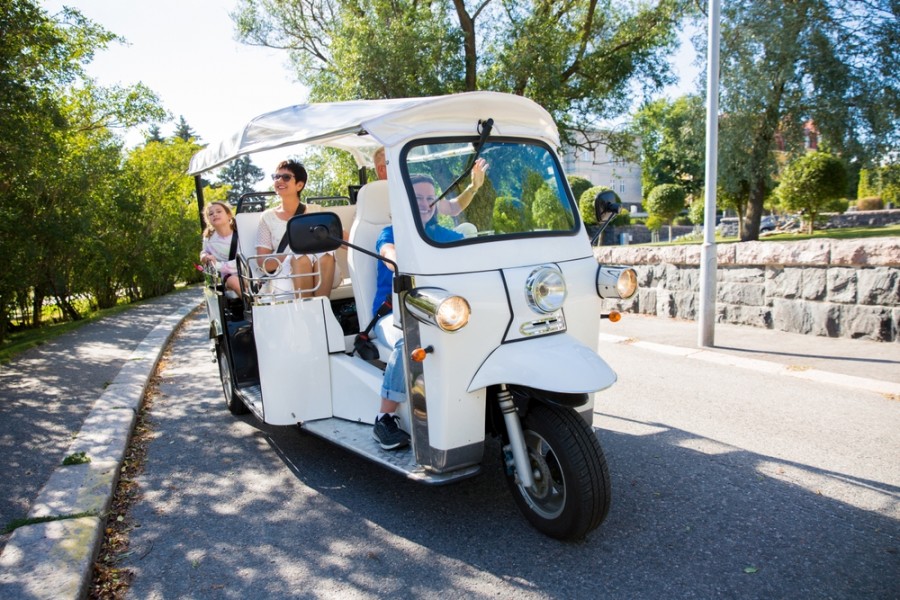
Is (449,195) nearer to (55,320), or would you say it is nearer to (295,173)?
(295,173)

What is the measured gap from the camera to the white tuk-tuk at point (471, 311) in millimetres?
3191

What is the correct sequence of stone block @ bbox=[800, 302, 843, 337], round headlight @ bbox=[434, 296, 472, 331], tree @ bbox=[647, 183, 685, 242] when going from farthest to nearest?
tree @ bbox=[647, 183, 685, 242]
stone block @ bbox=[800, 302, 843, 337]
round headlight @ bbox=[434, 296, 472, 331]

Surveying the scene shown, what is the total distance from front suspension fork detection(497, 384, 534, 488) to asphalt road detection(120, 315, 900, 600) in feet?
1.20

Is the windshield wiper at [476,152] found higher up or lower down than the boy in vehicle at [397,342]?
higher up

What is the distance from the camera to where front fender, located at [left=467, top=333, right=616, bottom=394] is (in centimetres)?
304

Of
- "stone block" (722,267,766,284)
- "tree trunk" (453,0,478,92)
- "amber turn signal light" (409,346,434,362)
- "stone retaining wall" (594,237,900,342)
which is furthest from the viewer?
"tree trunk" (453,0,478,92)

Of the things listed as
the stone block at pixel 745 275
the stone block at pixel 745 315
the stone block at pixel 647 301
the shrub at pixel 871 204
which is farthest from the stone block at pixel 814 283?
the shrub at pixel 871 204

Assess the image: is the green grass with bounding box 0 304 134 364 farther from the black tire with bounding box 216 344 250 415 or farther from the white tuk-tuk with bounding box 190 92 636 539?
the white tuk-tuk with bounding box 190 92 636 539

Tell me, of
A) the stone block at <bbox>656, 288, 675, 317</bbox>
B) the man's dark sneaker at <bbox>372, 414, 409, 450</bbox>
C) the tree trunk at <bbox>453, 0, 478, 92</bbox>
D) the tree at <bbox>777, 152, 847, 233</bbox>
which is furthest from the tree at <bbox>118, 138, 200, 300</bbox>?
the tree at <bbox>777, 152, 847, 233</bbox>

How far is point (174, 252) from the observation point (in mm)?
22188

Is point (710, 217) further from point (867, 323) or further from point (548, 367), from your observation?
point (548, 367)

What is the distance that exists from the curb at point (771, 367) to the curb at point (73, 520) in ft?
19.5

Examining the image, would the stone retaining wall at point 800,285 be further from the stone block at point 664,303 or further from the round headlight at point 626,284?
the round headlight at point 626,284

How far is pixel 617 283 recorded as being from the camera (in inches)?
141
